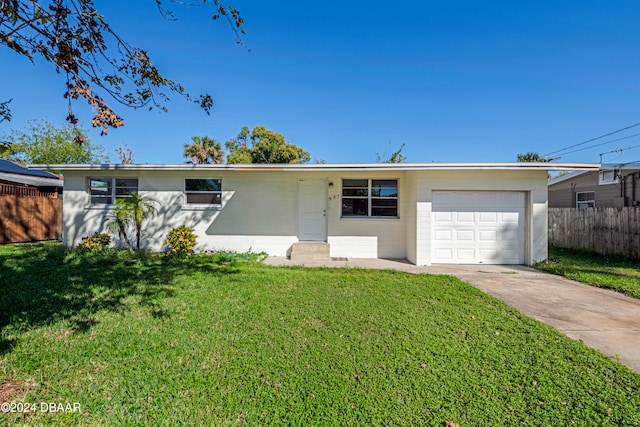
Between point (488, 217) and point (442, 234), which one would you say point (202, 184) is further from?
point (488, 217)

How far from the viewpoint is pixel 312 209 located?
9164mm

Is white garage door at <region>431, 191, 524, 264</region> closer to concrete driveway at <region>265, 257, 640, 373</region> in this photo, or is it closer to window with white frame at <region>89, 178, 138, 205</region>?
concrete driveway at <region>265, 257, 640, 373</region>

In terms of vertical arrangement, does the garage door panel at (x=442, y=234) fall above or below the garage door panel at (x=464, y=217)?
below

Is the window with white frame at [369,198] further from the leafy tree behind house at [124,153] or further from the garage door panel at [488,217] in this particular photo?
the leafy tree behind house at [124,153]

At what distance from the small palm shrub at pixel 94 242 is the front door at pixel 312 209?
6390mm

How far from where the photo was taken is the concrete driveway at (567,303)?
328cm

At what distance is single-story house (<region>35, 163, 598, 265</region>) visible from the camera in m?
7.98

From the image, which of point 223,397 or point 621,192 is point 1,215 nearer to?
point 223,397

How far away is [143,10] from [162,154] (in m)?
20.7

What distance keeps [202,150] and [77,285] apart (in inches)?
821

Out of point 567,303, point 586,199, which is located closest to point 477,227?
point 567,303

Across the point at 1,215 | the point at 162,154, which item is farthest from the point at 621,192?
the point at 162,154

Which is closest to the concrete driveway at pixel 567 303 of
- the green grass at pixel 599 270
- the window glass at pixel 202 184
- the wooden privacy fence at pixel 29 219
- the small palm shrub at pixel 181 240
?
the green grass at pixel 599 270

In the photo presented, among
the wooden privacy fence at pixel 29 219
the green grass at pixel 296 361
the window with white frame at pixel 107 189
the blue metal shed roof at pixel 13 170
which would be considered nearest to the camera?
the green grass at pixel 296 361
